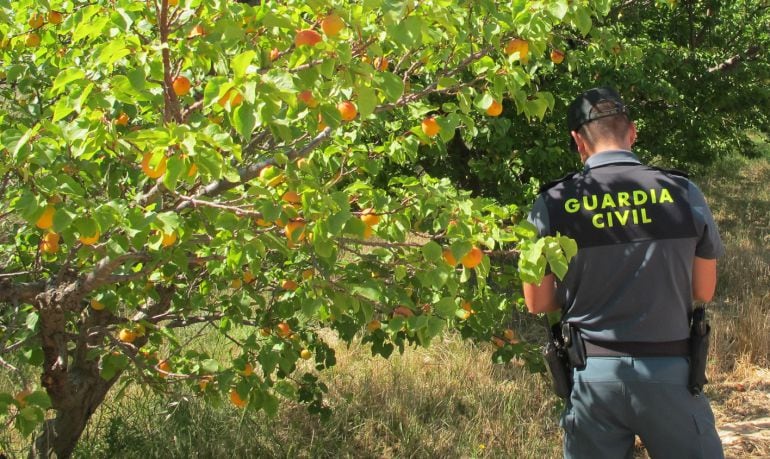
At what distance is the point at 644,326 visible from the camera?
209 cm

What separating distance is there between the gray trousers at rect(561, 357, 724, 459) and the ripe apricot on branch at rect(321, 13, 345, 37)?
130 centimetres

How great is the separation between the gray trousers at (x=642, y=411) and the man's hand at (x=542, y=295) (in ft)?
0.74

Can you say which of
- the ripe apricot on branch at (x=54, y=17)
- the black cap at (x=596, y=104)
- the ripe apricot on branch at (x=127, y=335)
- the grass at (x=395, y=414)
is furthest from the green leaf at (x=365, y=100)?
the grass at (x=395, y=414)

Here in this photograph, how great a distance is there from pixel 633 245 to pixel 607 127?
1.31ft

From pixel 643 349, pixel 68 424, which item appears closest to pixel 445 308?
pixel 643 349

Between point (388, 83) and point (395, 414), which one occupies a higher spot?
point (388, 83)

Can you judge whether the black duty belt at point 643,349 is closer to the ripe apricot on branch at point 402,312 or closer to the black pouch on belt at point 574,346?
the black pouch on belt at point 574,346

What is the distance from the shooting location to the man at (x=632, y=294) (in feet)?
6.74

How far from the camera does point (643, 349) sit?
2.09 metres

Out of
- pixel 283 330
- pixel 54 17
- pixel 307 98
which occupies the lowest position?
pixel 283 330

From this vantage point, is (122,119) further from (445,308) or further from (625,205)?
(625,205)

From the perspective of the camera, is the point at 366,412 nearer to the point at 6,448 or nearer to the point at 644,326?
the point at 6,448

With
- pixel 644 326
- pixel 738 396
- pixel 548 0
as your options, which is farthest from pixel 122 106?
pixel 738 396

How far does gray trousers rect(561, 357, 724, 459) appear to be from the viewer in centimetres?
203
